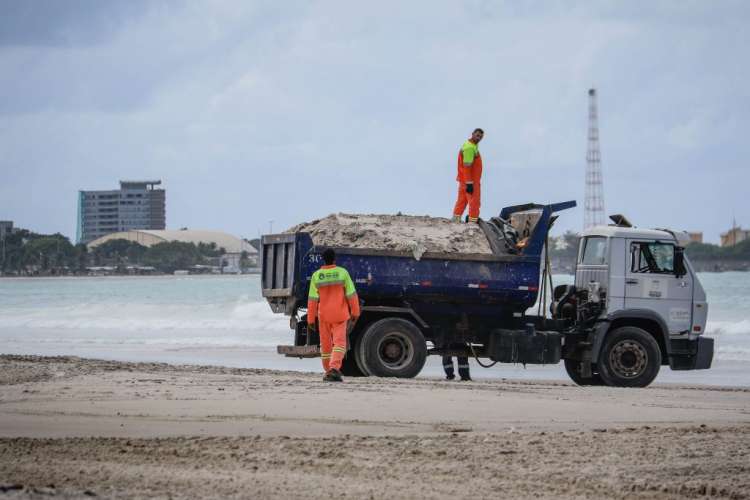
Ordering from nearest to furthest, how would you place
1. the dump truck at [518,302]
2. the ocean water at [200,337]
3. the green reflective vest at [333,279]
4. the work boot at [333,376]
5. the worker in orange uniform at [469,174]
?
the work boot at [333,376] → the green reflective vest at [333,279] → the dump truck at [518,302] → the worker in orange uniform at [469,174] → the ocean water at [200,337]

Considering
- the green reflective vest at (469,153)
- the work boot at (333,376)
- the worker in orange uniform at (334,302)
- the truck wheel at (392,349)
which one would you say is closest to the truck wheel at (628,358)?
the truck wheel at (392,349)

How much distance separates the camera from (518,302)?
16766 mm

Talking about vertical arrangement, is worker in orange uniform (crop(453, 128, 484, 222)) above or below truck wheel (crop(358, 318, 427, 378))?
above

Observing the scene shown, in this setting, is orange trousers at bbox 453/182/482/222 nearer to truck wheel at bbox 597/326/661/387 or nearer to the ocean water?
truck wheel at bbox 597/326/661/387

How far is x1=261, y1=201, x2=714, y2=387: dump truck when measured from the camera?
16312 millimetres

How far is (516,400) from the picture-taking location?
1313cm

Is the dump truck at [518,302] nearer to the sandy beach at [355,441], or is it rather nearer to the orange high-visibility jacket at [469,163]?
the orange high-visibility jacket at [469,163]

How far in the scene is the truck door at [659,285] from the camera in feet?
55.8

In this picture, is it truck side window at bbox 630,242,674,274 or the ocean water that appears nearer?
truck side window at bbox 630,242,674,274

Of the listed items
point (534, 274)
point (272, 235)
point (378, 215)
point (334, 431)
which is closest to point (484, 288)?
point (534, 274)

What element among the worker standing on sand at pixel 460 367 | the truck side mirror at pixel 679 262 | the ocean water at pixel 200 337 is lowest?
the ocean water at pixel 200 337

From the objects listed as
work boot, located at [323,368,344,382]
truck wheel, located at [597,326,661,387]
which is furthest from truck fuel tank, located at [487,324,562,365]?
work boot, located at [323,368,344,382]

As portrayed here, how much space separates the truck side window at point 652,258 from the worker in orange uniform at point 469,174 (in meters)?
2.28

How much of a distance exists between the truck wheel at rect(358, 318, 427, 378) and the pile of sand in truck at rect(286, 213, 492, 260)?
98 centimetres
